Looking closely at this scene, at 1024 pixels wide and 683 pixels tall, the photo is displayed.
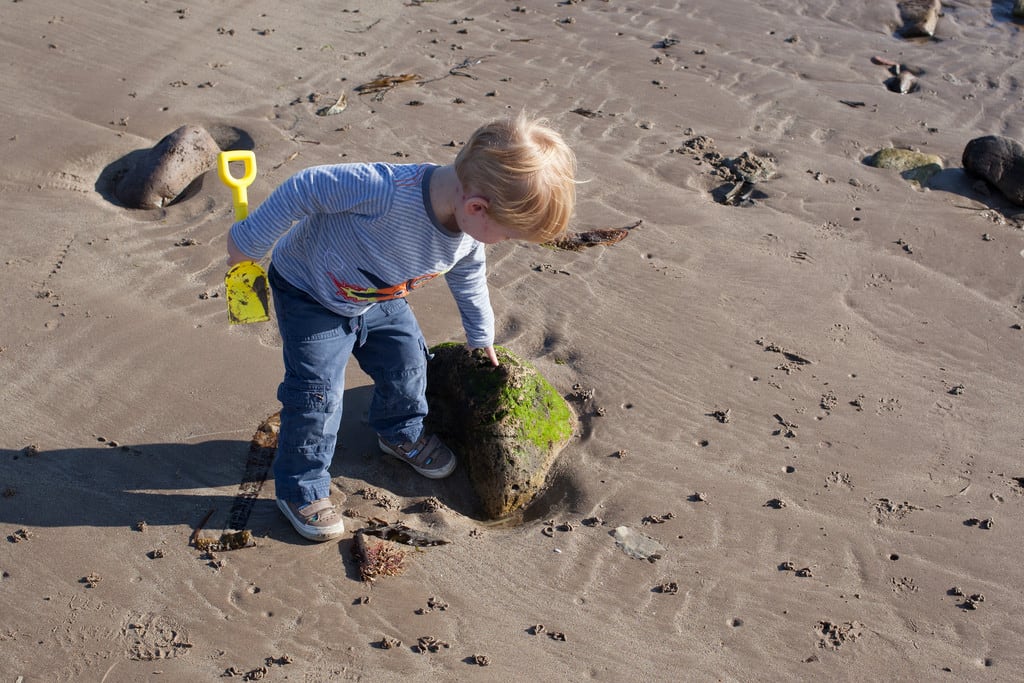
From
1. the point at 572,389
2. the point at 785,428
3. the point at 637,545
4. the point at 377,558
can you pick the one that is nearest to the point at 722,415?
the point at 785,428

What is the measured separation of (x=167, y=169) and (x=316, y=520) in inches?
118

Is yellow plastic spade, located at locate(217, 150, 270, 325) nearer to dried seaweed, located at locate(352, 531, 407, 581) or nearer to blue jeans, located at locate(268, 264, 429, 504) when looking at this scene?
blue jeans, located at locate(268, 264, 429, 504)

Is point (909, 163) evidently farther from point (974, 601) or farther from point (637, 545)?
point (637, 545)

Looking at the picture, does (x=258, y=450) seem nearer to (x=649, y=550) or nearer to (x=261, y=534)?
(x=261, y=534)

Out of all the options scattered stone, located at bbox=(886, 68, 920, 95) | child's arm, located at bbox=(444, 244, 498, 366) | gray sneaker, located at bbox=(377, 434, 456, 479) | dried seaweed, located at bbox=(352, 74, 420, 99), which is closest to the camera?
child's arm, located at bbox=(444, 244, 498, 366)

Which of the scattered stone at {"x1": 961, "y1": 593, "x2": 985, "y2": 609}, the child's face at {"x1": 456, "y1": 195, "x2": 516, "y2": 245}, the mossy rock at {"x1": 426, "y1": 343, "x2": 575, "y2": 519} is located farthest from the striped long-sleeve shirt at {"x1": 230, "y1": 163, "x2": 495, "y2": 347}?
the scattered stone at {"x1": 961, "y1": 593, "x2": 985, "y2": 609}

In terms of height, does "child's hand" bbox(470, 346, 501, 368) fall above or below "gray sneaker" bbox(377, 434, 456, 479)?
above

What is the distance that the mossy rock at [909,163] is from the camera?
6215mm

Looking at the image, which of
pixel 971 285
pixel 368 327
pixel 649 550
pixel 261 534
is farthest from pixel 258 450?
pixel 971 285

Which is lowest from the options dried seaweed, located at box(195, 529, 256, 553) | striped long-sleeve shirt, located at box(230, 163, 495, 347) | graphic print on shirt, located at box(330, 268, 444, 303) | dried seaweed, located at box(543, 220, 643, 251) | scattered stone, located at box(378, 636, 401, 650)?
dried seaweed, located at box(543, 220, 643, 251)

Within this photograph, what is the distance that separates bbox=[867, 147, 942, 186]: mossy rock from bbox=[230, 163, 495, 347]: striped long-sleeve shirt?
14.2 ft

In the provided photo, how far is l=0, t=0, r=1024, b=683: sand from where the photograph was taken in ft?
9.70

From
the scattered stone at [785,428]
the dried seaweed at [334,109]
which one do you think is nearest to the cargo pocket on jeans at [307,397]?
the scattered stone at [785,428]

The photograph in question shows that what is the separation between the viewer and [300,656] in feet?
9.20
